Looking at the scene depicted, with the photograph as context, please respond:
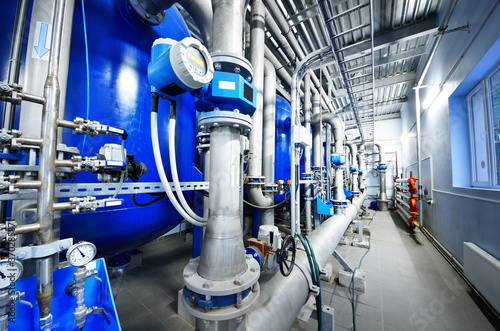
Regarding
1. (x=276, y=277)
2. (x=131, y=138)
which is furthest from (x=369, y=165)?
(x=131, y=138)

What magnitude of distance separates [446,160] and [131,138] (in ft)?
12.6

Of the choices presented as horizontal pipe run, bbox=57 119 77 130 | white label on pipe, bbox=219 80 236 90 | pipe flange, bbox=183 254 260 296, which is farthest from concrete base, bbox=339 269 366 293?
horizontal pipe run, bbox=57 119 77 130

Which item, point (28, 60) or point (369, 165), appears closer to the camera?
point (28, 60)

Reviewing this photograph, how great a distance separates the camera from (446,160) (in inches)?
102

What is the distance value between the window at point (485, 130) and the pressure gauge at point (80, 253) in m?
3.20

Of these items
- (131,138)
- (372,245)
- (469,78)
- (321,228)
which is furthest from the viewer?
(372,245)

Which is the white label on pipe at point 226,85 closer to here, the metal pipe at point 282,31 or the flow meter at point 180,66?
the flow meter at point 180,66

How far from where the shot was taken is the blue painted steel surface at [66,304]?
1.54ft

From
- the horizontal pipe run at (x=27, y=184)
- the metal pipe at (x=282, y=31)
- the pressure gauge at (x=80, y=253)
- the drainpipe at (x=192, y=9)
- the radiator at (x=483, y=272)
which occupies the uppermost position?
the metal pipe at (x=282, y=31)

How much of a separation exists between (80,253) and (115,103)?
0.65m

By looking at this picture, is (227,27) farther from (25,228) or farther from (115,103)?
(25,228)

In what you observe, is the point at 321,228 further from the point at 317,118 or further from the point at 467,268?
Answer: the point at 317,118

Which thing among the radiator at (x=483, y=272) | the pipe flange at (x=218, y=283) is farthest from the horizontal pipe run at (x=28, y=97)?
the radiator at (x=483, y=272)

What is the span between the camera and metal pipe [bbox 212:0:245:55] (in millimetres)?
695
